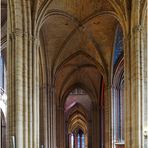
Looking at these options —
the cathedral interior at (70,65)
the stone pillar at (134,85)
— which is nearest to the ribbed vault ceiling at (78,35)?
the cathedral interior at (70,65)

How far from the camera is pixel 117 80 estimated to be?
31.2 meters

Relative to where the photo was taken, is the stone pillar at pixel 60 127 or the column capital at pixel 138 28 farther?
the stone pillar at pixel 60 127

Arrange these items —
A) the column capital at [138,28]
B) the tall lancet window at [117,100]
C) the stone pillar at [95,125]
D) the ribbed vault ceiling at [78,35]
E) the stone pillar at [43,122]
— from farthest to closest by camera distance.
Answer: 1. the stone pillar at [95,125]
2. the tall lancet window at [117,100]
3. the stone pillar at [43,122]
4. the ribbed vault ceiling at [78,35]
5. the column capital at [138,28]

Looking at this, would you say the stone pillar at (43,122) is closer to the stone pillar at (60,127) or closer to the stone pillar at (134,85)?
the stone pillar at (60,127)

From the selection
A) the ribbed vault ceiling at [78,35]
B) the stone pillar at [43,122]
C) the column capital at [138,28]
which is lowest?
the stone pillar at [43,122]

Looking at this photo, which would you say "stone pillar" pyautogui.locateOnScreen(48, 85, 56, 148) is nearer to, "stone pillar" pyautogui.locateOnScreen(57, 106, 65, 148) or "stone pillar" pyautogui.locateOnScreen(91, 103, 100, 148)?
"stone pillar" pyautogui.locateOnScreen(57, 106, 65, 148)

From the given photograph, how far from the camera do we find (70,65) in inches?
1372

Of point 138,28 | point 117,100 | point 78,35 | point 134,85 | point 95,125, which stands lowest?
point 95,125

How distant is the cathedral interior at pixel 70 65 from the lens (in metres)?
18.5

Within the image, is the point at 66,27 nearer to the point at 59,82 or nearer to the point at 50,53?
the point at 50,53

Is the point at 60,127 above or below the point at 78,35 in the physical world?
below

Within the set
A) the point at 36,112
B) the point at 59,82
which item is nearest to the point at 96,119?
the point at 59,82

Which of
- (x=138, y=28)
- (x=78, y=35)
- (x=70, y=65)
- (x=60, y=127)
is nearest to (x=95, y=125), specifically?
(x=60, y=127)

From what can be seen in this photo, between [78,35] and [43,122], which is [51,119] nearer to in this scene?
[43,122]
